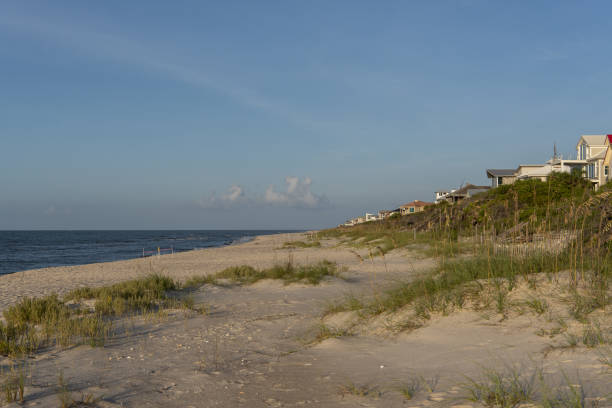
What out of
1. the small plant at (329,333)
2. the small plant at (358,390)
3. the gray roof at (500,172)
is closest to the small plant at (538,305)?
the small plant at (329,333)

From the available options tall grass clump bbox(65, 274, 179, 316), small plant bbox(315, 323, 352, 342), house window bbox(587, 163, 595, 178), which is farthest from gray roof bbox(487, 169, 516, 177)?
small plant bbox(315, 323, 352, 342)

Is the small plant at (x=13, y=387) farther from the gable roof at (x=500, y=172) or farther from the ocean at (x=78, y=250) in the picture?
the gable roof at (x=500, y=172)

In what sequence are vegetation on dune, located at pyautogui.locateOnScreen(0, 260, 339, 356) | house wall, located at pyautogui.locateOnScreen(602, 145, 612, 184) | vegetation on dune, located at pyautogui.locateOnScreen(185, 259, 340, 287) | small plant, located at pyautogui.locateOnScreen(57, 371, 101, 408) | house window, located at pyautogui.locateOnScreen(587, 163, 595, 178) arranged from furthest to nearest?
house window, located at pyautogui.locateOnScreen(587, 163, 595, 178), house wall, located at pyautogui.locateOnScreen(602, 145, 612, 184), vegetation on dune, located at pyautogui.locateOnScreen(185, 259, 340, 287), vegetation on dune, located at pyautogui.locateOnScreen(0, 260, 339, 356), small plant, located at pyautogui.locateOnScreen(57, 371, 101, 408)

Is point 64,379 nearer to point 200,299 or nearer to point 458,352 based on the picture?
point 458,352

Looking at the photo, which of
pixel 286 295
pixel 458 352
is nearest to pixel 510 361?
pixel 458 352

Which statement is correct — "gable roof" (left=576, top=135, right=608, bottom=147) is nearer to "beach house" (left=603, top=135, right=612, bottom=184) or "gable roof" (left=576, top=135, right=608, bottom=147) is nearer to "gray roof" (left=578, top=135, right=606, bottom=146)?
"gray roof" (left=578, top=135, right=606, bottom=146)

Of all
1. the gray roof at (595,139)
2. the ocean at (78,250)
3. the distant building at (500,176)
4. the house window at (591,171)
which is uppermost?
the gray roof at (595,139)

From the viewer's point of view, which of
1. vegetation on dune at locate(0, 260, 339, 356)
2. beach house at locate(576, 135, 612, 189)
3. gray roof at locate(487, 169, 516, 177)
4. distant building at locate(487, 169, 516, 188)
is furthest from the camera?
gray roof at locate(487, 169, 516, 177)

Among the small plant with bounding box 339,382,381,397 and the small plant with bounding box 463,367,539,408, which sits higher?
the small plant with bounding box 463,367,539,408

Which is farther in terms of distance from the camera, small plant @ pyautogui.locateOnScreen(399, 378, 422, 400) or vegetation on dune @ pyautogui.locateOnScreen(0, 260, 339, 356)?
vegetation on dune @ pyautogui.locateOnScreen(0, 260, 339, 356)

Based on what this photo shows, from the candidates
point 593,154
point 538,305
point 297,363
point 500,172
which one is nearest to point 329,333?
point 297,363

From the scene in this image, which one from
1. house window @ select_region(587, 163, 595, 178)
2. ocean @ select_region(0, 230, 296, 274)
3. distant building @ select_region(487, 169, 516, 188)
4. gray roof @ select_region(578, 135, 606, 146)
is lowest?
ocean @ select_region(0, 230, 296, 274)

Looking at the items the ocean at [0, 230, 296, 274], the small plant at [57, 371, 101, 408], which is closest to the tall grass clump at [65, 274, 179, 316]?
the small plant at [57, 371, 101, 408]

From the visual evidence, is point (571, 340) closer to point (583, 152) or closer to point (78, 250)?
point (78, 250)
